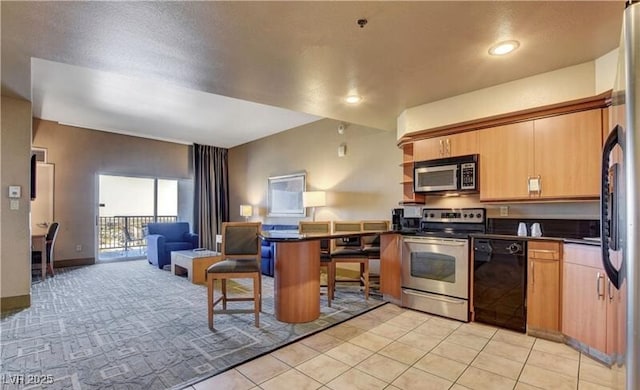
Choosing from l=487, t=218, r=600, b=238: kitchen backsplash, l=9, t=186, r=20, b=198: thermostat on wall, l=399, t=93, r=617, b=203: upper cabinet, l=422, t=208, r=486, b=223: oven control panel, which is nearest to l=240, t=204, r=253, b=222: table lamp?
l=9, t=186, r=20, b=198: thermostat on wall

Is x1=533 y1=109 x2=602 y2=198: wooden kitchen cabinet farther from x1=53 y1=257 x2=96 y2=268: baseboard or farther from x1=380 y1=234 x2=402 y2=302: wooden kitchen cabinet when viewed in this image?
x1=53 y1=257 x2=96 y2=268: baseboard

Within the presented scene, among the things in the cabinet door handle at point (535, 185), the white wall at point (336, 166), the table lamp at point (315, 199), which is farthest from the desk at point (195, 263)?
the cabinet door handle at point (535, 185)

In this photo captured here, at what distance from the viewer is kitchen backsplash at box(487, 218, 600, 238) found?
9.05 ft

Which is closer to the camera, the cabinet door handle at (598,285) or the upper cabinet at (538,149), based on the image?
the cabinet door handle at (598,285)

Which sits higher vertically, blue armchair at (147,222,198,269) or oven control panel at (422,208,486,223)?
oven control panel at (422,208,486,223)

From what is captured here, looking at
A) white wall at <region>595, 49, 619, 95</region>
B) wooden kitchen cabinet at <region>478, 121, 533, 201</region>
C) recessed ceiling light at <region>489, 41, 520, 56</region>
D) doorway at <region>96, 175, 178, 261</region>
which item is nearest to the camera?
recessed ceiling light at <region>489, 41, 520, 56</region>

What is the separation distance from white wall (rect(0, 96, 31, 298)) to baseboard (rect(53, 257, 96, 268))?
2.89 metres

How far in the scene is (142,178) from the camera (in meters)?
7.22

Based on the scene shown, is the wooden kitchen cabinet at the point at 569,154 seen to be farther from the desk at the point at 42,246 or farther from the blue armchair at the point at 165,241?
the desk at the point at 42,246

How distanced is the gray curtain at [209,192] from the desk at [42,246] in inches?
114

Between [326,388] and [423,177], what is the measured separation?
99.9 inches

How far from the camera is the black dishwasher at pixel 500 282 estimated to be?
2.75 meters

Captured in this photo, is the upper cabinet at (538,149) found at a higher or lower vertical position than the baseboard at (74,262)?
higher

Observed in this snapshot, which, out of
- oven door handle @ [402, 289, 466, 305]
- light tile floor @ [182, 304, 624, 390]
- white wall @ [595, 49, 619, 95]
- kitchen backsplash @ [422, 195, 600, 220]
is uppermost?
white wall @ [595, 49, 619, 95]
